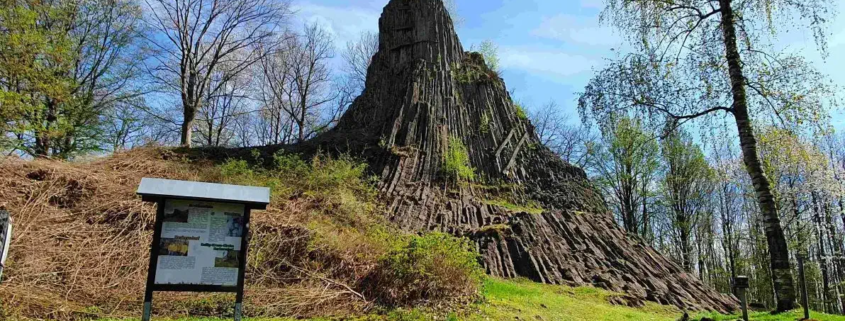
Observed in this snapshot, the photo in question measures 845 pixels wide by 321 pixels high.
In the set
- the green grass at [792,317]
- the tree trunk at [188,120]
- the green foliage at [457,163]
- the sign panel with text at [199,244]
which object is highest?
the tree trunk at [188,120]

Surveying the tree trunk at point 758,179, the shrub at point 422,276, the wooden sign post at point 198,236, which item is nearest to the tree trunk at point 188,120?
the shrub at point 422,276

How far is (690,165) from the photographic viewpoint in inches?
1069

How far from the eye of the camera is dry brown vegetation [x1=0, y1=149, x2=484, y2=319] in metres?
7.46

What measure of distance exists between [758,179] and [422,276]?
6.45 metres

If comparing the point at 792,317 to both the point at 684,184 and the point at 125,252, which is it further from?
the point at 684,184

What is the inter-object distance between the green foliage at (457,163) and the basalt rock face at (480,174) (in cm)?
21

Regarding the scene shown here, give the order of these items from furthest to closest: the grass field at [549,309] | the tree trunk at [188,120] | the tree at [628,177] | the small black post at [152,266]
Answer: the tree at [628,177]
the tree trunk at [188,120]
the grass field at [549,309]
the small black post at [152,266]

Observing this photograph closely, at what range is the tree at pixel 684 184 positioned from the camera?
26797 mm

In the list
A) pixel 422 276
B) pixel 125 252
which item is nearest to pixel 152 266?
pixel 125 252

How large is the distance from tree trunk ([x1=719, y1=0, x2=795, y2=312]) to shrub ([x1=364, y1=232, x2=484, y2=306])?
17.2ft

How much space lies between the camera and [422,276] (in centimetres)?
861

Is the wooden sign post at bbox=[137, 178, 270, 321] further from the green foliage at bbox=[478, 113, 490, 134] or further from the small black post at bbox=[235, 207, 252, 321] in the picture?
the green foliage at bbox=[478, 113, 490, 134]

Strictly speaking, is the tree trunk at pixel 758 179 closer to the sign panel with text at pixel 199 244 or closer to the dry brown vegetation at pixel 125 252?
the dry brown vegetation at pixel 125 252

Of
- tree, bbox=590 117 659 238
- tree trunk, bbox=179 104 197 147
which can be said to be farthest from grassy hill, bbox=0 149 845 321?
tree, bbox=590 117 659 238
